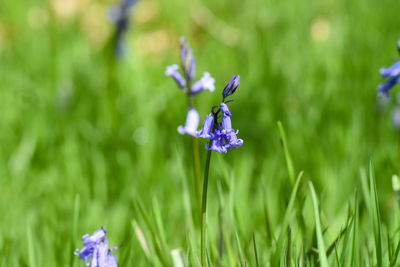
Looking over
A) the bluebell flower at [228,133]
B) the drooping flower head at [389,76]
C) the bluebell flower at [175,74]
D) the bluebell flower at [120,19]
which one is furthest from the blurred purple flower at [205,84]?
the bluebell flower at [120,19]

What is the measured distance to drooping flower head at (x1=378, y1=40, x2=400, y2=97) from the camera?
1.70 metres

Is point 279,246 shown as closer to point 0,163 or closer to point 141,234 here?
point 141,234

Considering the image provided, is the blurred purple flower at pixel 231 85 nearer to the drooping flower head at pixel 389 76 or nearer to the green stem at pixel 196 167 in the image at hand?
the green stem at pixel 196 167

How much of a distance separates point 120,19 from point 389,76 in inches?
92.1

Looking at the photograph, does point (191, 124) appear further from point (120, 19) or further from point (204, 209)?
point (120, 19)

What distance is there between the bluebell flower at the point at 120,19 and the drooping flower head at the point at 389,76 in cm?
223

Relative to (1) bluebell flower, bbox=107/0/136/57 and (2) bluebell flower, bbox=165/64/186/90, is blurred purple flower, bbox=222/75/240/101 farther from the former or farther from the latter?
(1) bluebell flower, bbox=107/0/136/57

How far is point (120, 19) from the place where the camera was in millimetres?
3596

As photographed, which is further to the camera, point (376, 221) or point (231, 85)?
point (376, 221)

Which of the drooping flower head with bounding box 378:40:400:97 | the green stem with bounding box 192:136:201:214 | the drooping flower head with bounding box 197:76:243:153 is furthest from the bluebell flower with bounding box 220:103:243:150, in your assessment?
the drooping flower head with bounding box 378:40:400:97

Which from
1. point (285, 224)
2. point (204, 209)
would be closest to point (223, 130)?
point (204, 209)

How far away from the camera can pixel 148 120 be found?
3.18m

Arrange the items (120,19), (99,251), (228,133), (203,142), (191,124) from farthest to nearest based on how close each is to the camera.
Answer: (120,19) → (203,142) → (191,124) → (99,251) → (228,133)

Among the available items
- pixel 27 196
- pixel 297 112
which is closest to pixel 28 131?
pixel 27 196
